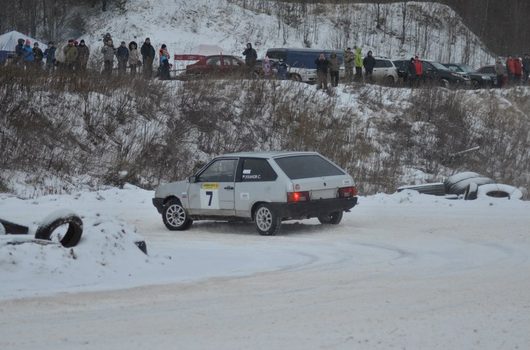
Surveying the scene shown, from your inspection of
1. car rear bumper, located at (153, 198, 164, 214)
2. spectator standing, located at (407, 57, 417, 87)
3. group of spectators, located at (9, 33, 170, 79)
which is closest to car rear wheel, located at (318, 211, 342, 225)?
car rear bumper, located at (153, 198, 164, 214)

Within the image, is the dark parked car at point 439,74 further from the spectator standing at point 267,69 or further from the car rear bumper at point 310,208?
the car rear bumper at point 310,208

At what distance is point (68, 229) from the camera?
36.2 ft

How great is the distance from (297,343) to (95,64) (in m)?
27.6

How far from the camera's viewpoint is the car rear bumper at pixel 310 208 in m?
14.9

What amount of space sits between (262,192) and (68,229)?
4.96 metres

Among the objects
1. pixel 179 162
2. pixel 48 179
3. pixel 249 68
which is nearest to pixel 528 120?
pixel 249 68

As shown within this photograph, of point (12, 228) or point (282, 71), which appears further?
point (282, 71)

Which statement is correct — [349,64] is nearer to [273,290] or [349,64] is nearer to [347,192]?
[347,192]

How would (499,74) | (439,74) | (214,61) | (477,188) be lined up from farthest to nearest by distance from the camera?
(439,74) < (499,74) < (214,61) < (477,188)

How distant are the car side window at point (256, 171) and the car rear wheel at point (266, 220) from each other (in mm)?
515

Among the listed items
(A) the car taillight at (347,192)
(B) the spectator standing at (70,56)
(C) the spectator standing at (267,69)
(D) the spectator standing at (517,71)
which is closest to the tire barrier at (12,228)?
(A) the car taillight at (347,192)

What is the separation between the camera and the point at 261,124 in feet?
112

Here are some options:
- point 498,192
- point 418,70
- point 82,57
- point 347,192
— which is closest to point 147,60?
point 82,57

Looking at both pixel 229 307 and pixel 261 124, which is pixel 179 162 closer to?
pixel 261 124
